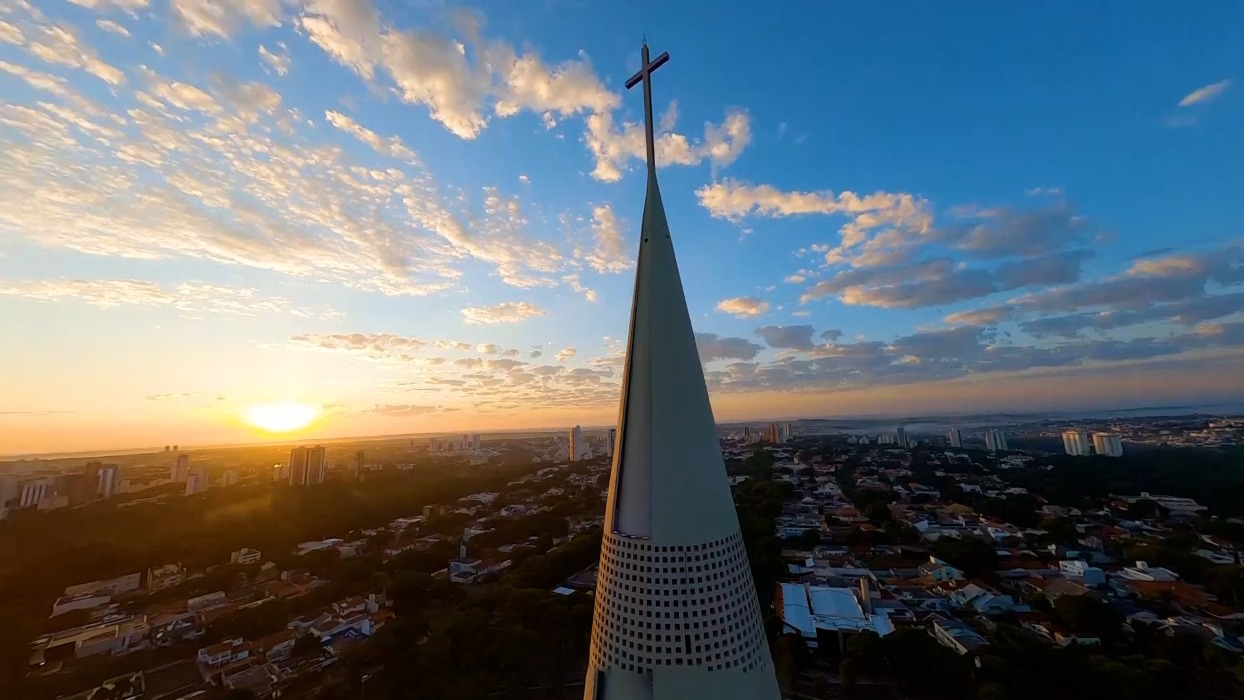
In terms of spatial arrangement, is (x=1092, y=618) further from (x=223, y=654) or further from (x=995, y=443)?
(x=995, y=443)

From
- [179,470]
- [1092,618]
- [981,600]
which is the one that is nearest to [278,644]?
[981,600]

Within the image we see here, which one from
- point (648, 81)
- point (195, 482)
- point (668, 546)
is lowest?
point (195, 482)

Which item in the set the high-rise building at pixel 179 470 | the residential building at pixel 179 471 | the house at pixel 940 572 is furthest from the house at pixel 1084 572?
the high-rise building at pixel 179 470

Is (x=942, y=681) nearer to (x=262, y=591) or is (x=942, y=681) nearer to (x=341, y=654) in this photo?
(x=341, y=654)

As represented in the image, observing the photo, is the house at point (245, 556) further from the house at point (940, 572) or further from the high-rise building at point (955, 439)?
the high-rise building at point (955, 439)

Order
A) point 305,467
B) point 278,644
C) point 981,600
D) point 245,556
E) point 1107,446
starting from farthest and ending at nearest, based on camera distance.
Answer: point 1107,446 < point 305,467 < point 245,556 < point 981,600 < point 278,644

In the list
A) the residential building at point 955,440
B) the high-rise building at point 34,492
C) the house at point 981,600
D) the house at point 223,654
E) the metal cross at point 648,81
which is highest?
the metal cross at point 648,81
